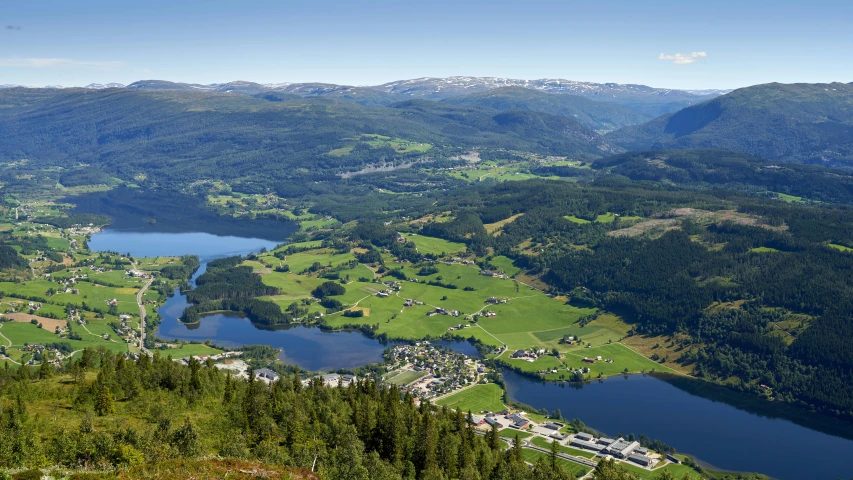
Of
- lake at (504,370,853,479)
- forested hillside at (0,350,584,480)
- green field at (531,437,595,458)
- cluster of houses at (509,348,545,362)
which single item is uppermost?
forested hillside at (0,350,584,480)

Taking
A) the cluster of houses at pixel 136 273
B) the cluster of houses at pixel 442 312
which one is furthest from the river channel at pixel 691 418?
the cluster of houses at pixel 136 273

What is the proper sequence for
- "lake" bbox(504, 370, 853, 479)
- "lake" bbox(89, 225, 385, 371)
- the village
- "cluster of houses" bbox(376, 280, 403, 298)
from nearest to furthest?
the village → "lake" bbox(504, 370, 853, 479) → "lake" bbox(89, 225, 385, 371) → "cluster of houses" bbox(376, 280, 403, 298)

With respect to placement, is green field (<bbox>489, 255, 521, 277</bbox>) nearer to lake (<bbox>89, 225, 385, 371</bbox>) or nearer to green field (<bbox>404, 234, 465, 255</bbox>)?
green field (<bbox>404, 234, 465, 255</bbox>)

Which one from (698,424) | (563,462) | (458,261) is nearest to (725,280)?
(698,424)

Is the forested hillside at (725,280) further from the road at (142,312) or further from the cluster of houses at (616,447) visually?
the road at (142,312)

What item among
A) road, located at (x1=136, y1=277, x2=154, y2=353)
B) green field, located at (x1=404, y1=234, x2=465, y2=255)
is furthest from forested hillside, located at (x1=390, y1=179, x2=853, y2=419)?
road, located at (x1=136, y1=277, x2=154, y2=353)

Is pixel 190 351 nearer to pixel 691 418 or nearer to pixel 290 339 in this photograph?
pixel 290 339
